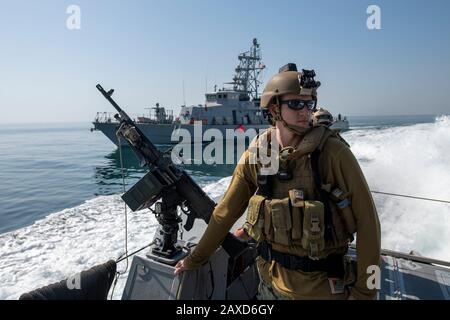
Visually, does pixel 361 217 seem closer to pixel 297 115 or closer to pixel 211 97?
pixel 297 115

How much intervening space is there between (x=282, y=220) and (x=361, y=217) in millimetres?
A: 418

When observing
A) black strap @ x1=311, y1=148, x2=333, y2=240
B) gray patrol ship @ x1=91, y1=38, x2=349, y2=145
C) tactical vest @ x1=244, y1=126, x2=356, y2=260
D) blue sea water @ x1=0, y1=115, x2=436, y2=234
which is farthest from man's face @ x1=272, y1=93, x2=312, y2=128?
gray patrol ship @ x1=91, y1=38, x2=349, y2=145

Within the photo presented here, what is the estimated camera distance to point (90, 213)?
948 cm

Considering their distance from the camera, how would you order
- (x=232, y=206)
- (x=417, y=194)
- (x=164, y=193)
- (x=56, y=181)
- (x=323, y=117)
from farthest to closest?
(x=56, y=181)
(x=417, y=194)
(x=323, y=117)
(x=164, y=193)
(x=232, y=206)

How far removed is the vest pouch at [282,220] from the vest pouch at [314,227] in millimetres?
109

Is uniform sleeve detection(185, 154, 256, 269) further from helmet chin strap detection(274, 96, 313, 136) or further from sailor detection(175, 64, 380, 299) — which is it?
helmet chin strap detection(274, 96, 313, 136)

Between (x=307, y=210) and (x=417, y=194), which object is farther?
(x=417, y=194)

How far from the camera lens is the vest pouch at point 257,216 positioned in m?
1.99

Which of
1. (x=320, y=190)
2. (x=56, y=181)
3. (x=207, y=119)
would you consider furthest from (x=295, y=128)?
(x=207, y=119)

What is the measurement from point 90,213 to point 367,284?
9.15 m

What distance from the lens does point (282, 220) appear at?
185cm

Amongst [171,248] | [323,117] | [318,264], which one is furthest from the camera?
[323,117]

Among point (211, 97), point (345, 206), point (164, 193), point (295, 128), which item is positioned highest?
point (211, 97)
